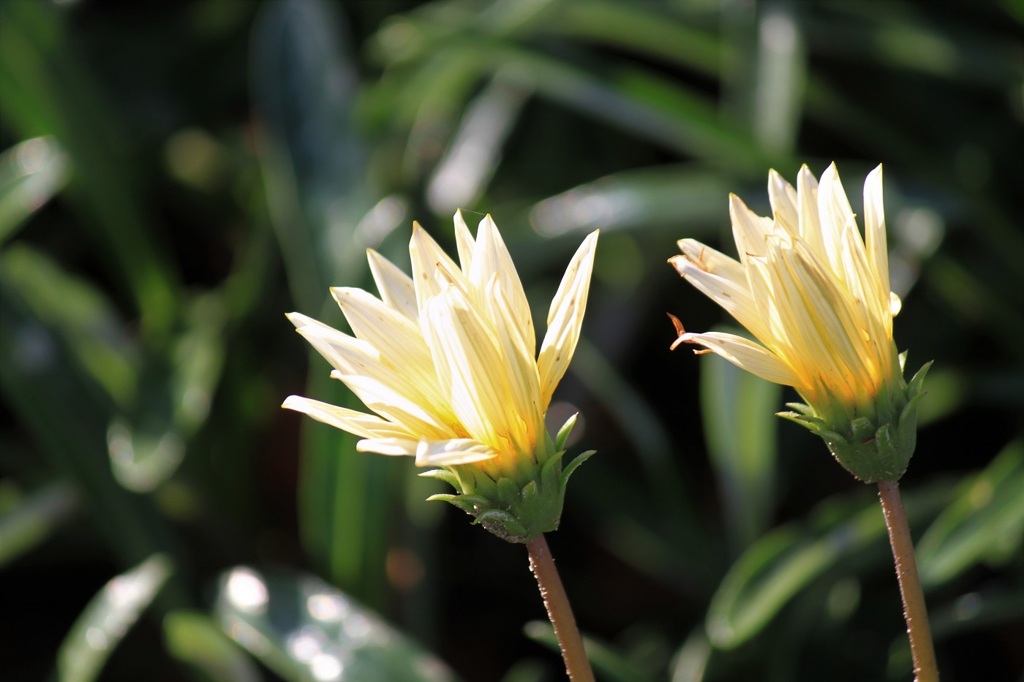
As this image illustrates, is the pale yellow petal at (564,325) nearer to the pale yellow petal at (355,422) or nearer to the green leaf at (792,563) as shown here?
the pale yellow petal at (355,422)

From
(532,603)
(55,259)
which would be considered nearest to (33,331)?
(55,259)

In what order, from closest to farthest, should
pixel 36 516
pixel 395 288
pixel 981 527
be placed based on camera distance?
pixel 395 288, pixel 981 527, pixel 36 516

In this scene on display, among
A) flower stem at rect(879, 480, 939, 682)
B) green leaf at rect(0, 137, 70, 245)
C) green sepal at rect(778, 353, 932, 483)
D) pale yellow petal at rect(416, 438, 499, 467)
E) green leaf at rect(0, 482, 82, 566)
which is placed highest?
green leaf at rect(0, 137, 70, 245)

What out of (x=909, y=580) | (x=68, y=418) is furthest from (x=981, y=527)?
(x=68, y=418)

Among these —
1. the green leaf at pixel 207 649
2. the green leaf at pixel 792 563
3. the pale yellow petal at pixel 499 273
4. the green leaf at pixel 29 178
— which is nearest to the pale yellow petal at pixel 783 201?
the pale yellow petal at pixel 499 273

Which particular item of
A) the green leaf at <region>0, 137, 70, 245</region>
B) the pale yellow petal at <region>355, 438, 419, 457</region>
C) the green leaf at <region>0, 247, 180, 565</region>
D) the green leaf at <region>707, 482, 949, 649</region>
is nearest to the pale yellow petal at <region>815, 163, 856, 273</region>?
the pale yellow petal at <region>355, 438, 419, 457</region>

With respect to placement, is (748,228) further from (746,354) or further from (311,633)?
(311,633)

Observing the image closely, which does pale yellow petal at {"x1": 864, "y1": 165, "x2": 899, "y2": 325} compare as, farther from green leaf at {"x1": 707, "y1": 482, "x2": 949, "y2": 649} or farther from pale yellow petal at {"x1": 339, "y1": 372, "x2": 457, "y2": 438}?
green leaf at {"x1": 707, "y1": 482, "x2": 949, "y2": 649}
